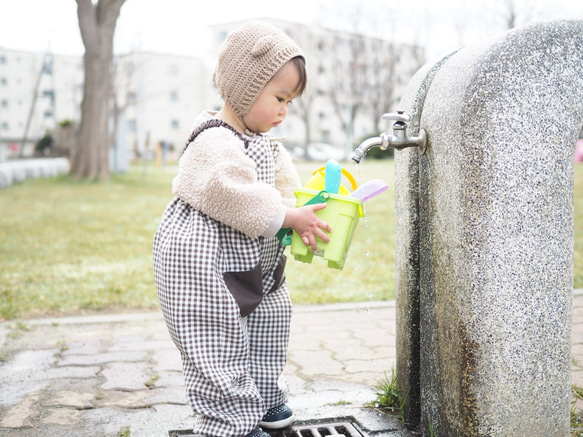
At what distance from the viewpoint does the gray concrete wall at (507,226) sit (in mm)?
1640

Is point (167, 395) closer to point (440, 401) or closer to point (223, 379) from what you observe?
point (223, 379)

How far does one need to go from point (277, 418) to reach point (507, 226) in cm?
108

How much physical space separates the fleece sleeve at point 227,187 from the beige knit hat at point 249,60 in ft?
0.44

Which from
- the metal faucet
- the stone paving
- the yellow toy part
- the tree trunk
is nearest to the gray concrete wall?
the metal faucet

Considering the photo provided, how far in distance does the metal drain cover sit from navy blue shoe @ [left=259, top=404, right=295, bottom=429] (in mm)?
23

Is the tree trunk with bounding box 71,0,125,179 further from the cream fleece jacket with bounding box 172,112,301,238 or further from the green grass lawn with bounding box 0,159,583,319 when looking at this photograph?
the cream fleece jacket with bounding box 172,112,301,238

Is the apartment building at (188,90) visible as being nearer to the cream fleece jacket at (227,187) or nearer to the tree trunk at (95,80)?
the tree trunk at (95,80)

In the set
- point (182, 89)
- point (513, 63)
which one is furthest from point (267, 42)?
point (182, 89)

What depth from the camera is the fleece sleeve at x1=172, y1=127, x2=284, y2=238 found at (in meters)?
1.88

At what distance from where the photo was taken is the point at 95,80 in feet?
50.5

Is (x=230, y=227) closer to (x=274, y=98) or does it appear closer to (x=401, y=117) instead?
(x=274, y=98)

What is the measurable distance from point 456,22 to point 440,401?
31.4 meters

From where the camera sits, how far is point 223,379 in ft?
6.39

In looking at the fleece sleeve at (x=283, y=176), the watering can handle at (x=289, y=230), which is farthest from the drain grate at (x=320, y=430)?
the fleece sleeve at (x=283, y=176)
